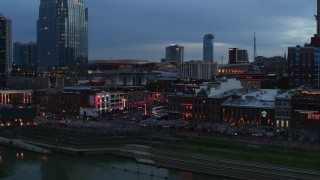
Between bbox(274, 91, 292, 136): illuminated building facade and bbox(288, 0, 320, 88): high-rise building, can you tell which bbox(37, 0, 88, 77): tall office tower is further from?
bbox(274, 91, 292, 136): illuminated building facade

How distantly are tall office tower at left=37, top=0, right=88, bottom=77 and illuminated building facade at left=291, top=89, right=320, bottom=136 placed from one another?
83.8 meters

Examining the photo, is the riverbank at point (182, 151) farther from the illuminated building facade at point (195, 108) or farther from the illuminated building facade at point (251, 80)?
the illuminated building facade at point (251, 80)

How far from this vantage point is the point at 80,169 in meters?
27.5

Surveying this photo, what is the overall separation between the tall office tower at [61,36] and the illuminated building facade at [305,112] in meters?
83.8

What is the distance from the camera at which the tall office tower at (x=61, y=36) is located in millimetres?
109312

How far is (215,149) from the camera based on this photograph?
28.8 m

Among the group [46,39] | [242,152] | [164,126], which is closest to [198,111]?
[164,126]

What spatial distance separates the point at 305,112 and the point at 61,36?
279ft

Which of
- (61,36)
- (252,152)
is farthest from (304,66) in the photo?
(61,36)

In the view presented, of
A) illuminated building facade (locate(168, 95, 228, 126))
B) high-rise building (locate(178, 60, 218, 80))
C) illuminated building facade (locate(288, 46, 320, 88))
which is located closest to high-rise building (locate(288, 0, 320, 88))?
illuminated building facade (locate(288, 46, 320, 88))

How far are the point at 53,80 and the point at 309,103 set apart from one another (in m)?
70.2

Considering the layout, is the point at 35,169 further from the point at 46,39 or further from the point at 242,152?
the point at 46,39

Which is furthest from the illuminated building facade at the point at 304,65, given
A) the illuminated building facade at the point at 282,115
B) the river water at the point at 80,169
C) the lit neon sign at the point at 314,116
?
the river water at the point at 80,169

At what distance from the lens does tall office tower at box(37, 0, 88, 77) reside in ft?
359
